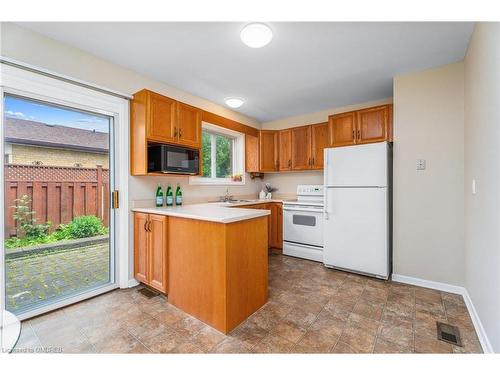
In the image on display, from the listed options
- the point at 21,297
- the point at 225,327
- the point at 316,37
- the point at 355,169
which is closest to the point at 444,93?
the point at 355,169

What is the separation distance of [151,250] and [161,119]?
4.65ft

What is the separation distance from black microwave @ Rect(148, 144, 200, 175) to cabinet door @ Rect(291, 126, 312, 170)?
6.45ft

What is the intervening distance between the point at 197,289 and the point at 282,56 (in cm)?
232

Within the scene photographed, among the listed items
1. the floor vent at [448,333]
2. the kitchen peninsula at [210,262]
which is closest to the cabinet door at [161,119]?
the kitchen peninsula at [210,262]

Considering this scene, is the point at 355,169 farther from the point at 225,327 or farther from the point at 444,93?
the point at 225,327

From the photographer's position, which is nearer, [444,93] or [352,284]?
[444,93]

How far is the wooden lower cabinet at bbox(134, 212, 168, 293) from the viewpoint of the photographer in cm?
217

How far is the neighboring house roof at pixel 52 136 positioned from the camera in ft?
6.06

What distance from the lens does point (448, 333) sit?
66.6 inches

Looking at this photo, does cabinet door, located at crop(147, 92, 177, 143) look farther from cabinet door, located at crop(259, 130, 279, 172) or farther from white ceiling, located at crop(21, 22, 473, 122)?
cabinet door, located at crop(259, 130, 279, 172)

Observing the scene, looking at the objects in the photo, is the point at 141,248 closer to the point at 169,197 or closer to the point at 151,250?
the point at 151,250

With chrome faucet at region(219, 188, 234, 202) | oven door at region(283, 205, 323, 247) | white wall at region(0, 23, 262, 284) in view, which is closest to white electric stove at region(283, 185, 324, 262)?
oven door at region(283, 205, 323, 247)

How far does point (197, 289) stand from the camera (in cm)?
189
